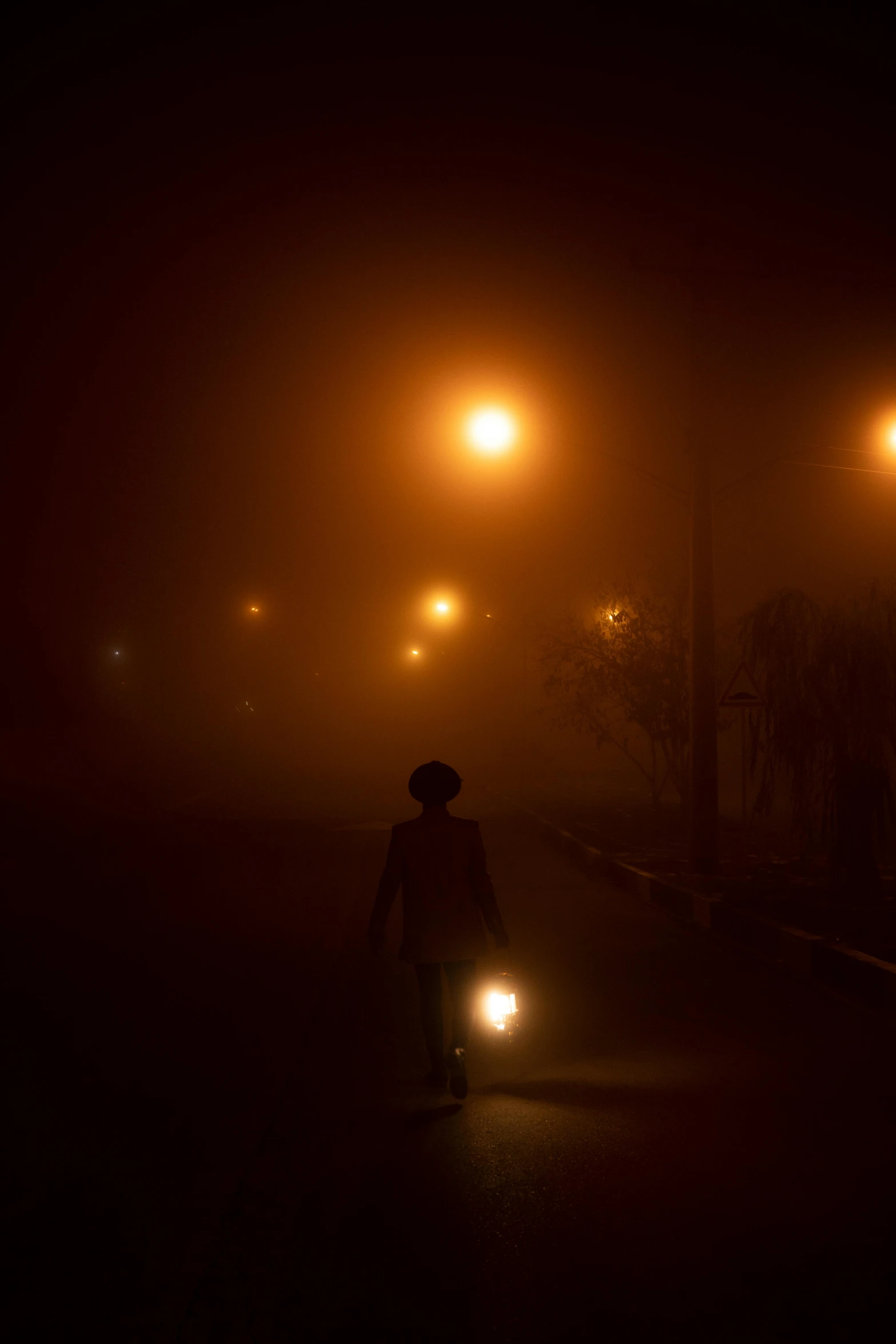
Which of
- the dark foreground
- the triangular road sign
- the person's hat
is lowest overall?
the dark foreground

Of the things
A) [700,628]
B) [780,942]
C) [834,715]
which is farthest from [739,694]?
[780,942]

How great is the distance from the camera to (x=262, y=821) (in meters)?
23.5

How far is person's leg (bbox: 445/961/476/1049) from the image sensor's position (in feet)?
19.4

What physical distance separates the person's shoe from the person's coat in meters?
0.47

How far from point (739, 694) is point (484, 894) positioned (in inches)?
331

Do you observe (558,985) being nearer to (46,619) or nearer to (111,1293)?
(111,1293)

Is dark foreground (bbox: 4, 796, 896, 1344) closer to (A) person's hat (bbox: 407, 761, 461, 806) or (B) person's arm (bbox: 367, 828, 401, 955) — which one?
(B) person's arm (bbox: 367, 828, 401, 955)

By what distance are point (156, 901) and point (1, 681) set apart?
179 ft

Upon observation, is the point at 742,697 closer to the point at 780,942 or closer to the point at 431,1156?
the point at 780,942

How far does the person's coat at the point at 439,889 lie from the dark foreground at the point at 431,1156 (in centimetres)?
76

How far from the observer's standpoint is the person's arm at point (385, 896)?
6.00m

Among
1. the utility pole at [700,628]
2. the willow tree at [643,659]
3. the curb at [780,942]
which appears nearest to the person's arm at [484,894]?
the curb at [780,942]

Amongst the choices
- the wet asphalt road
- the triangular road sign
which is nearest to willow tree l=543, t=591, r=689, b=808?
the triangular road sign

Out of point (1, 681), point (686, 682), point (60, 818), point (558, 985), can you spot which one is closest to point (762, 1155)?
point (558, 985)
